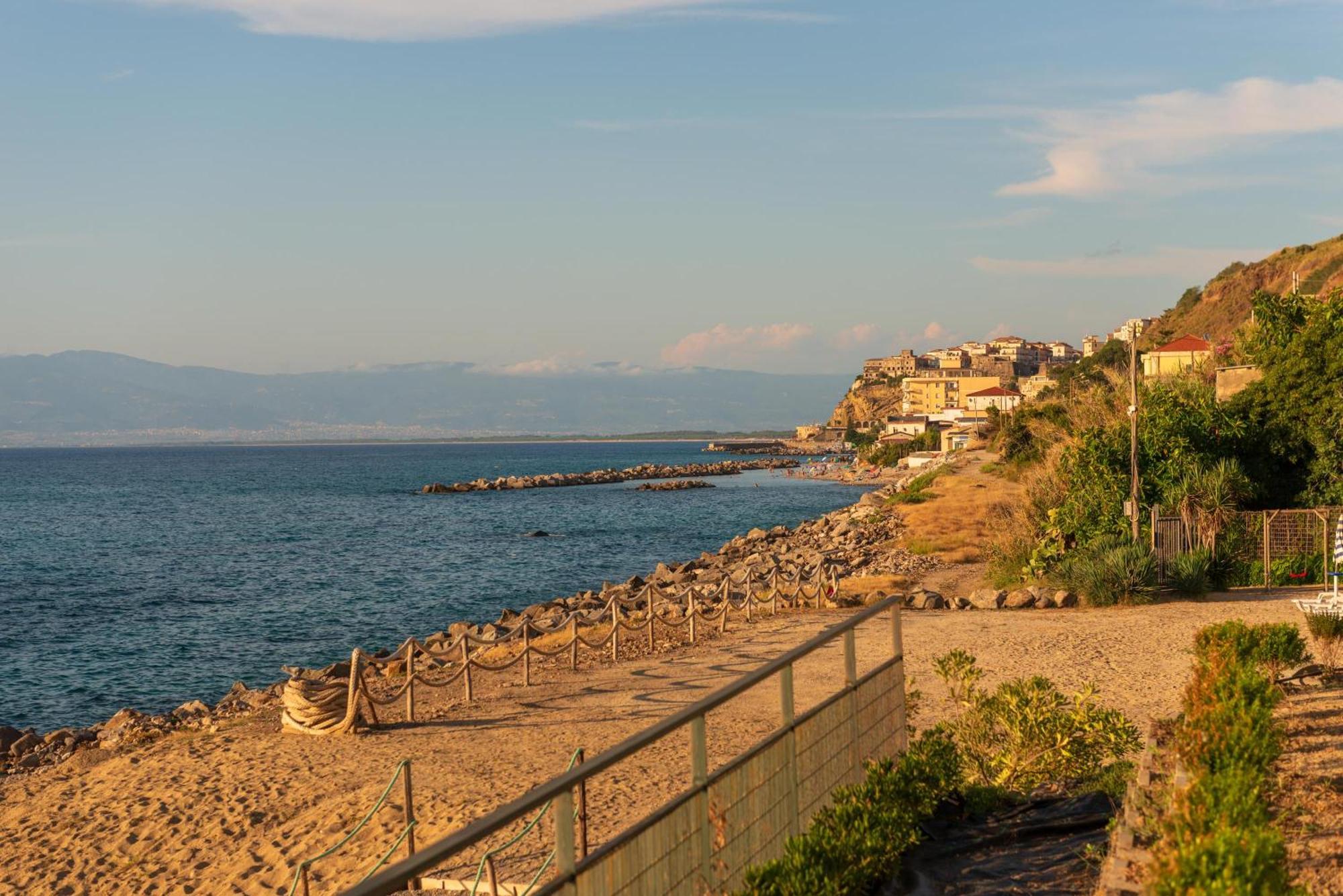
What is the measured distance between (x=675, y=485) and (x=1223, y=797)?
343 feet

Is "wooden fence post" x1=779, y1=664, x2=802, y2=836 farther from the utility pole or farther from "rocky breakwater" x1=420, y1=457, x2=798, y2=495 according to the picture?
"rocky breakwater" x1=420, y1=457, x2=798, y2=495

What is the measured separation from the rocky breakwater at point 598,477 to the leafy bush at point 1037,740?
324 feet

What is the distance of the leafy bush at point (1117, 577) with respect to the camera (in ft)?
72.4

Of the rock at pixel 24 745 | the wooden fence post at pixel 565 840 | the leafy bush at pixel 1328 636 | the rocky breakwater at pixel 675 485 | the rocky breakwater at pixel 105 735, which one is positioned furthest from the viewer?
the rocky breakwater at pixel 675 485

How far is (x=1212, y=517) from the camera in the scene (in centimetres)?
2383

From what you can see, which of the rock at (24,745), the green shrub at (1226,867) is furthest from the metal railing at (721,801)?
the rock at (24,745)

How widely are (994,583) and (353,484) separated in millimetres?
105983

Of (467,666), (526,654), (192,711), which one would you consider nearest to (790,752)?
(467,666)

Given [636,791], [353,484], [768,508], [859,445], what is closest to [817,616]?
[636,791]

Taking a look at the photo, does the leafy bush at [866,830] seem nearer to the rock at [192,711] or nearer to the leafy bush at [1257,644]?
the leafy bush at [1257,644]

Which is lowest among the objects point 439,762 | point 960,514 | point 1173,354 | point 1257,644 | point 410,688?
point 960,514

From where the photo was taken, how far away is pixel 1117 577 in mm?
22234

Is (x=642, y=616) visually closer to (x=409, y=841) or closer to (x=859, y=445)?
(x=409, y=841)

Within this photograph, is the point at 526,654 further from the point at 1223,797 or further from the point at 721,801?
the point at 1223,797
